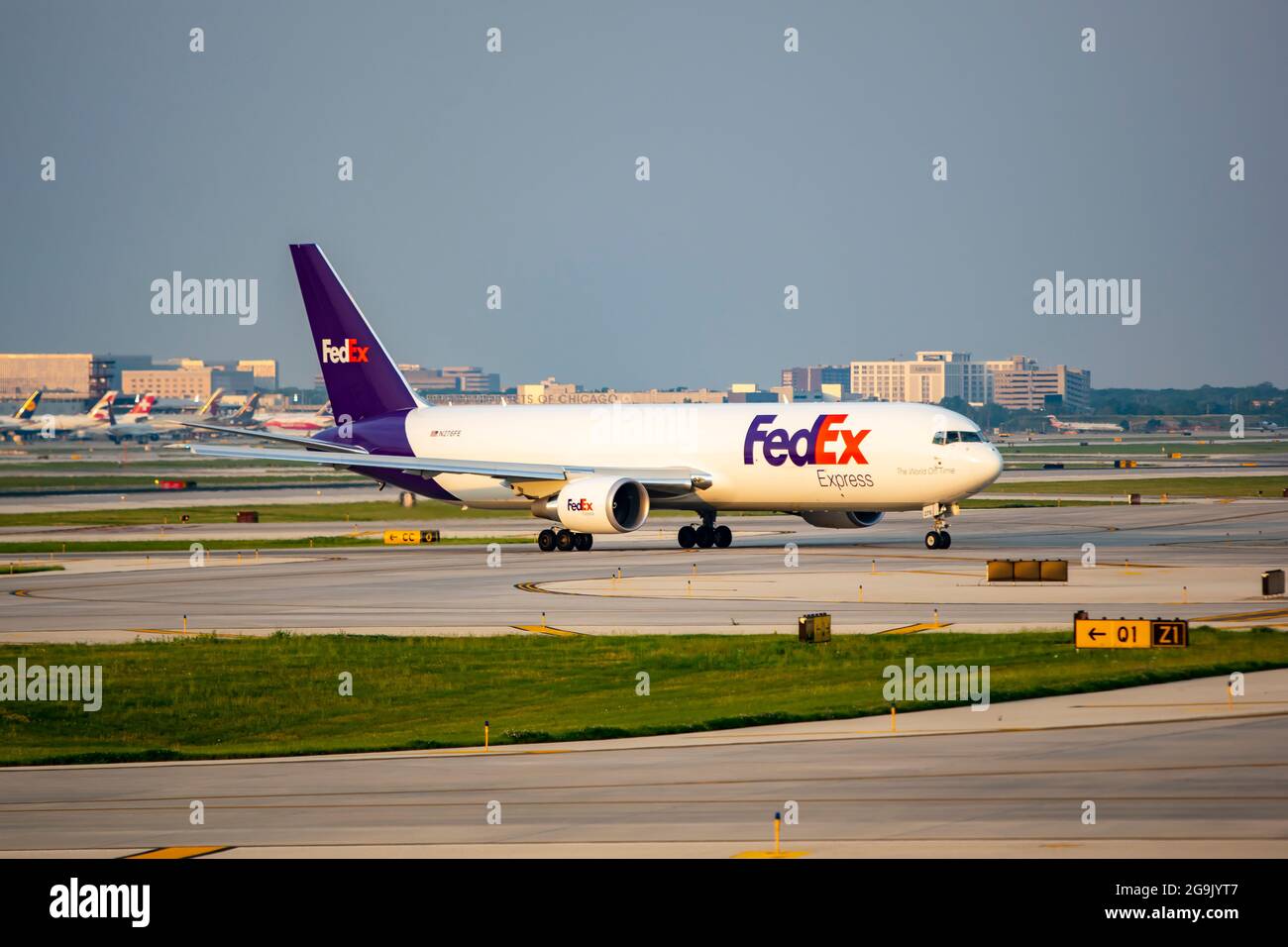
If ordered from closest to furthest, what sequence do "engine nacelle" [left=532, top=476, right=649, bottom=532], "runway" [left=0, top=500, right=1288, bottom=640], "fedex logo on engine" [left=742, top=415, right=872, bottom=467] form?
"runway" [left=0, top=500, right=1288, bottom=640] < "fedex logo on engine" [left=742, top=415, right=872, bottom=467] < "engine nacelle" [left=532, top=476, right=649, bottom=532]

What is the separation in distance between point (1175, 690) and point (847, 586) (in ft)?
68.0

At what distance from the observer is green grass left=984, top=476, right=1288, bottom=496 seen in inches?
4278

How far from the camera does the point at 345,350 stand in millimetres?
78000

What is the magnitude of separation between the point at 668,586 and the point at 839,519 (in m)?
18.6

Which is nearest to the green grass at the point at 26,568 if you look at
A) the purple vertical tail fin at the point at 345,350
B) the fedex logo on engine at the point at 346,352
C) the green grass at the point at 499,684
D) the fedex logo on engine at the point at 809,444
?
the purple vertical tail fin at the point at 345,350

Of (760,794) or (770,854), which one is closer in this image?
(770,854)

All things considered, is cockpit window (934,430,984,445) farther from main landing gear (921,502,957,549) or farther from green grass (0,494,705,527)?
green grass (0,494,705,527)

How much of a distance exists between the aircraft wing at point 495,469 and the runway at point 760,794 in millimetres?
37879

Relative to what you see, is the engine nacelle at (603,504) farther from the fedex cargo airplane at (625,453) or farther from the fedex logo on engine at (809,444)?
the fedex logo on engine at (809,444)

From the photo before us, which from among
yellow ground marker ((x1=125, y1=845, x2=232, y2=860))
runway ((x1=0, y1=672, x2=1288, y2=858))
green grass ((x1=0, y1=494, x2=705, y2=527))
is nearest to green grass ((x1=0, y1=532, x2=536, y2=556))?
green grass ((x1=0, y1=494, x2=705, y2=527))

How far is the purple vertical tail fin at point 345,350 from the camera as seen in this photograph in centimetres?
7775

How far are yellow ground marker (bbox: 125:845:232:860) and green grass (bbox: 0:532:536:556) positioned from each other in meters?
55.0

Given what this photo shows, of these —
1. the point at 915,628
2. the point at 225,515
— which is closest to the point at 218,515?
the point at 225,515

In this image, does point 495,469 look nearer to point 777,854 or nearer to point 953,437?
point 953,437
